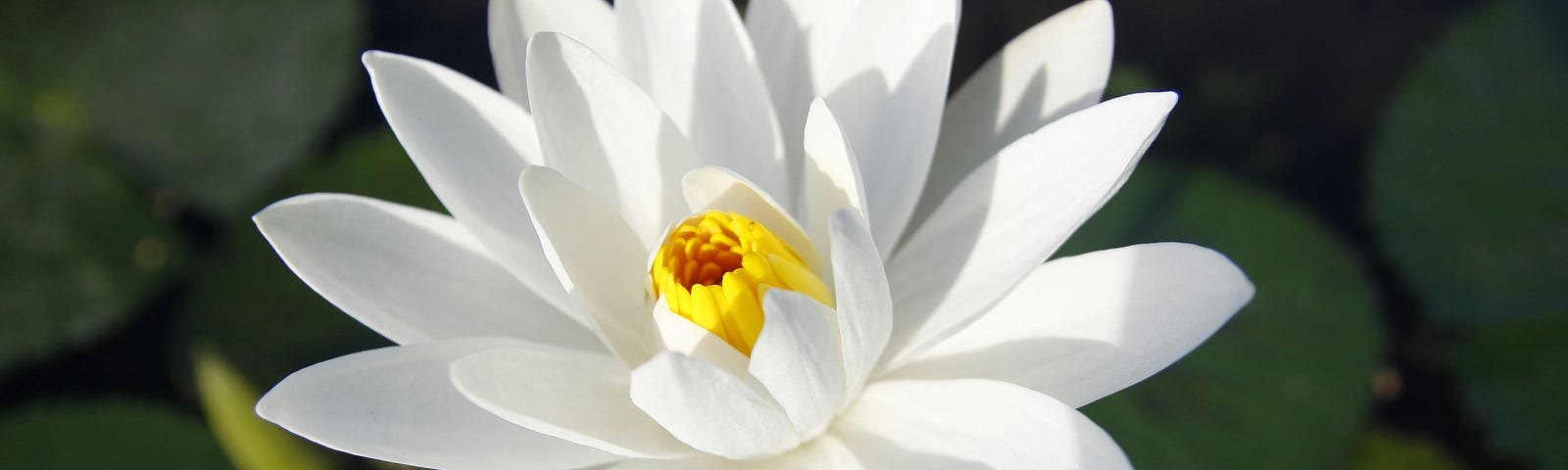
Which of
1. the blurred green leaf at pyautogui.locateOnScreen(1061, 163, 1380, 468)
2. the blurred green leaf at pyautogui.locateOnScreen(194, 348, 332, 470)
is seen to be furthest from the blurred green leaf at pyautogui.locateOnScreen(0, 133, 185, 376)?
the blurred green leaf at pyautogui.locateOnScreen(1061, 163, 1380, 468)

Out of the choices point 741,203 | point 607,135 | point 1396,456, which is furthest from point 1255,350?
point 607,135

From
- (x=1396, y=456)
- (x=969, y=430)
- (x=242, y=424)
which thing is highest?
(x=969, y=430)

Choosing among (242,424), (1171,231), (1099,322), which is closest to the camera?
(1099,322)

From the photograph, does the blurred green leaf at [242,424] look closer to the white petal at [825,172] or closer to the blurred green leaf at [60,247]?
the blurred green leaf at [60,247]

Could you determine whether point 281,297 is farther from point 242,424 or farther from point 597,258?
point 597,258

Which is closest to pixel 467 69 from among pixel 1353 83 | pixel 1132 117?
pixel 1132 117
